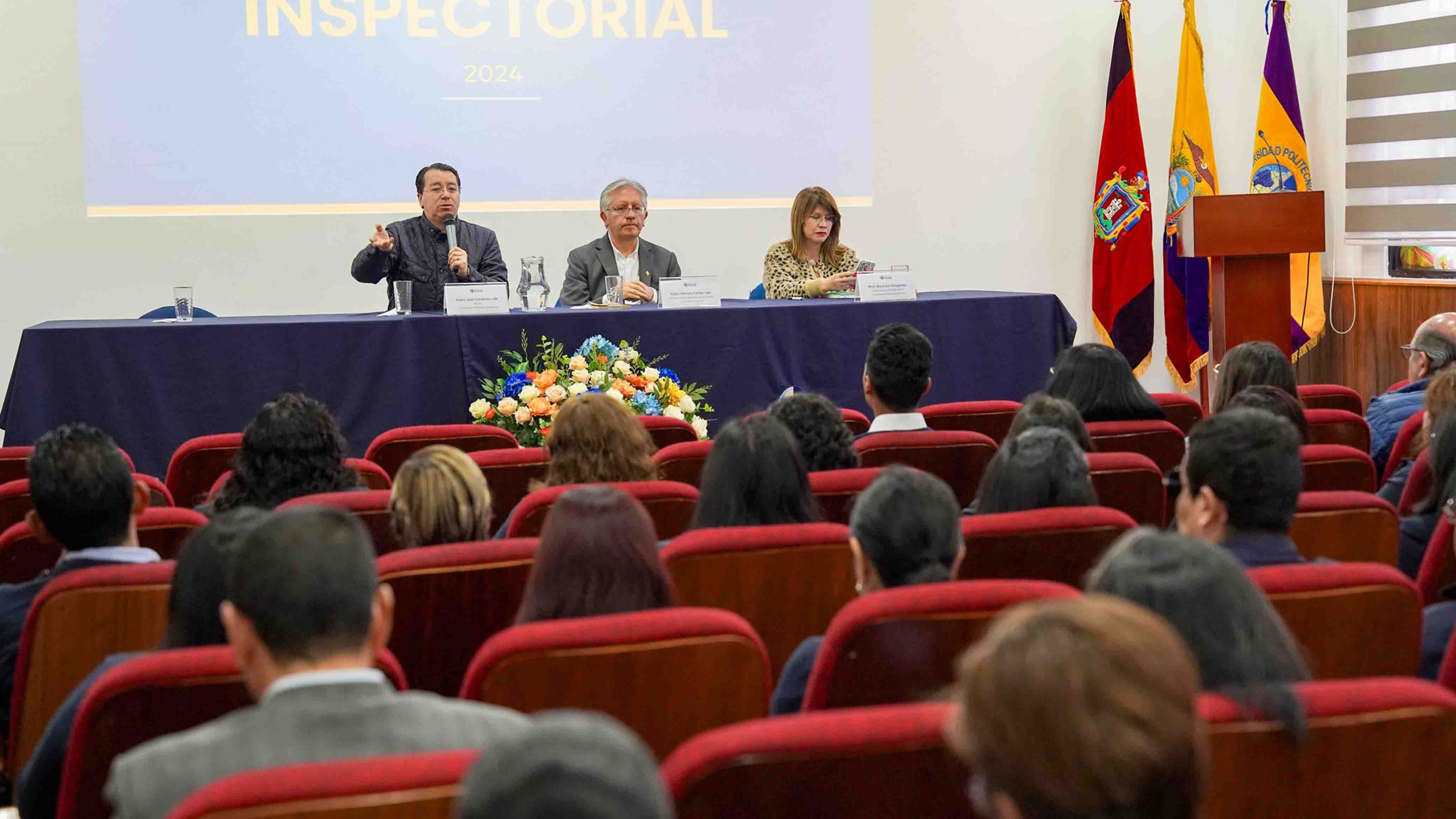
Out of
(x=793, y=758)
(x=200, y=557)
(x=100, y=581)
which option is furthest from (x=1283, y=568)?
(x=100, y=581)

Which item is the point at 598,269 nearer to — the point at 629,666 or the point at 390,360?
the point at 390,360

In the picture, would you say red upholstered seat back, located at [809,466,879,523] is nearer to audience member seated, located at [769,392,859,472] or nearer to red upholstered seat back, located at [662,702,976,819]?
audience member seated, located at [769,392,859,472]

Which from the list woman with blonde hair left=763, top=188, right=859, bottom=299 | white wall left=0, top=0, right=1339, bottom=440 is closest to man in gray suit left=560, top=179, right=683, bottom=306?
woman with blonde hair left=763, top=188, right=859, bottom=299

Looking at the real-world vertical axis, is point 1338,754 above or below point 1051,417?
below

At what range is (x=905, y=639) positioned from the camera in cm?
168

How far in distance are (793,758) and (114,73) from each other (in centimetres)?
687

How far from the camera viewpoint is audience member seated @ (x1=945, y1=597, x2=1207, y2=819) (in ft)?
3.07

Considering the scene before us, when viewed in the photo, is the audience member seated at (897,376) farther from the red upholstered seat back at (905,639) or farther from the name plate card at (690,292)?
the red upholstered seat back at (905,639)

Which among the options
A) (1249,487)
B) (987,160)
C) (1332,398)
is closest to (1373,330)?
(987,160)

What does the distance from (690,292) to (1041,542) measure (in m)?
3.56

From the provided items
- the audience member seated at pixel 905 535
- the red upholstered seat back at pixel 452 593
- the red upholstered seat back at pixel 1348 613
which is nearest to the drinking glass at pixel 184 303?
the red upholstered seat back at pixel 452 593

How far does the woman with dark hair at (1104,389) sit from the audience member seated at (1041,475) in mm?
1216

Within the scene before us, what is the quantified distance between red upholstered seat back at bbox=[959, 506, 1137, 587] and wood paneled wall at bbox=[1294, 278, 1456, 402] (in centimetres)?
576

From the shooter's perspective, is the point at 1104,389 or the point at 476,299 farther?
the point at 476,299
